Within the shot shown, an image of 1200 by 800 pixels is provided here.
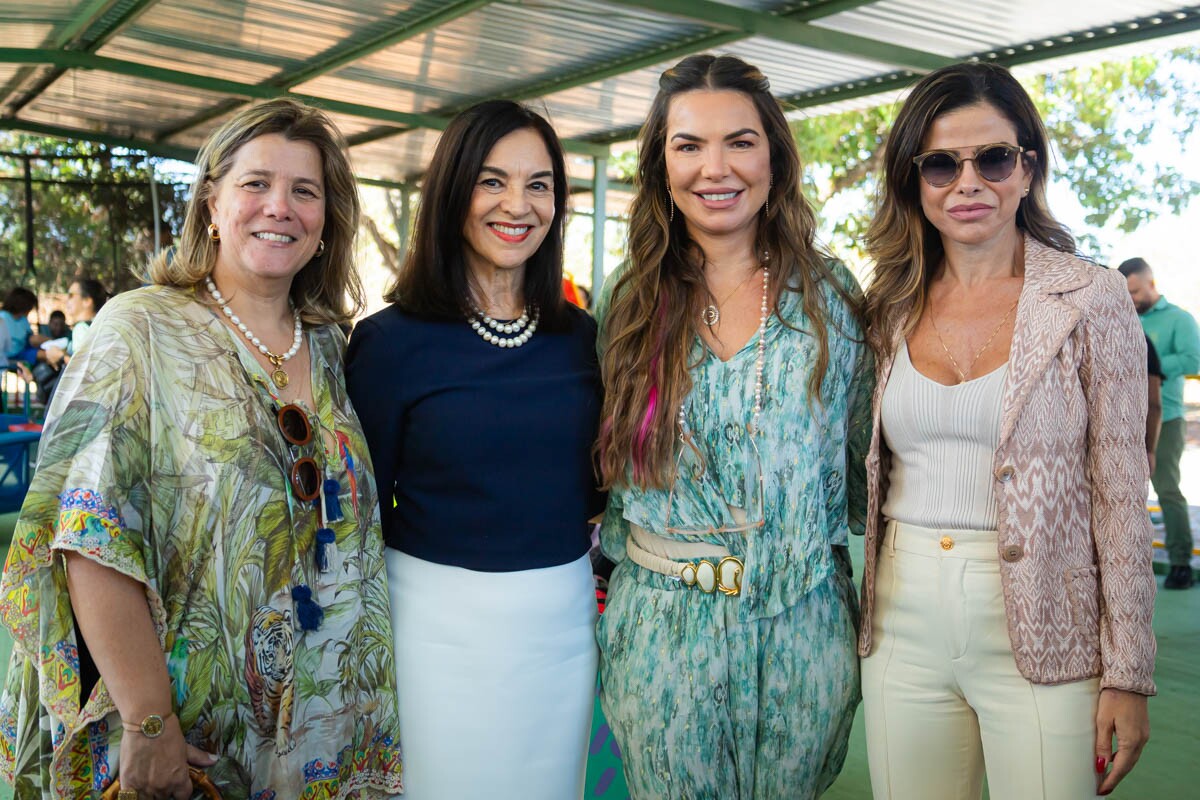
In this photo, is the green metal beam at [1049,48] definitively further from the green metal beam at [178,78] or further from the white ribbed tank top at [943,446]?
the white ribbed tank top at [943,446]

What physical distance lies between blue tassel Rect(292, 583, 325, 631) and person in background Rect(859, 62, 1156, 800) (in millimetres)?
1063

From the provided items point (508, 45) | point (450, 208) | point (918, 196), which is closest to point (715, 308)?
point (918, 196)

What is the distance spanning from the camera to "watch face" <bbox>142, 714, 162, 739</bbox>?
1689 mm

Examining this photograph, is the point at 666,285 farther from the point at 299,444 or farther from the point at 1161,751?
the point at 1161,751

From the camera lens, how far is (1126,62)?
1336cm

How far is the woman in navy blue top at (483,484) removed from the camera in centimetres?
214

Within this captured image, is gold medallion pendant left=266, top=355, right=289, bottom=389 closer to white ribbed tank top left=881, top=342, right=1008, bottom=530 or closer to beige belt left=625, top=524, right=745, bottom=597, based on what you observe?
beige belt left=625, top=524, right=745, bottom=597

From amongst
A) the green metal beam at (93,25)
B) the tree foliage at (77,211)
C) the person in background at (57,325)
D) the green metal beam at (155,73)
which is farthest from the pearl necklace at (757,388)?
the tree foliage at (77,211)

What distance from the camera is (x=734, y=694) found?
2055mm

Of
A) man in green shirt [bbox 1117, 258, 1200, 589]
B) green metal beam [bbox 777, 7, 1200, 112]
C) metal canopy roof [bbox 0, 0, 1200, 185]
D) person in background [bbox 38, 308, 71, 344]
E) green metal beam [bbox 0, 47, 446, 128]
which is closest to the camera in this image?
green metal beam [bbox 777, 7, 1200, 112]

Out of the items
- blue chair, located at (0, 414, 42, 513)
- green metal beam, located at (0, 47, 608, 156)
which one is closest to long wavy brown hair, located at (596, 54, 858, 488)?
green metal beam, located at (0, 47, 608, 156)

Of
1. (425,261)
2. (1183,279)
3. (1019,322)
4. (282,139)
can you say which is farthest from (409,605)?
(1183,279)

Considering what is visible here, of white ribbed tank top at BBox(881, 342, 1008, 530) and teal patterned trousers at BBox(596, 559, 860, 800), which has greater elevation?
white ribbed tank top at BBox(881, 342, 1008, 530)

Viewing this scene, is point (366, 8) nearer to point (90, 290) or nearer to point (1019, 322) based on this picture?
point (90, 290)
